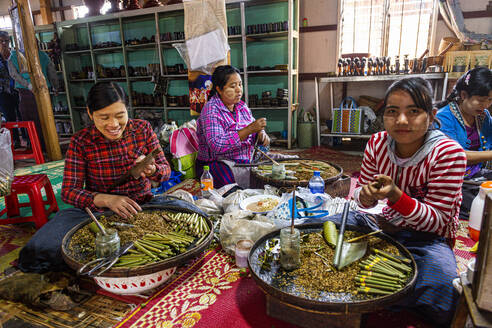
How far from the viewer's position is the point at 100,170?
7.11 ft

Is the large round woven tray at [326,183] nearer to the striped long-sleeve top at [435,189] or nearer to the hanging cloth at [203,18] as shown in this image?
the striped long-sleeve top at [435,189]

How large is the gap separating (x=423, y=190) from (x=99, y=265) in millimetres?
1743

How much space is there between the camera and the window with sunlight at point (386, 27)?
5914 mm

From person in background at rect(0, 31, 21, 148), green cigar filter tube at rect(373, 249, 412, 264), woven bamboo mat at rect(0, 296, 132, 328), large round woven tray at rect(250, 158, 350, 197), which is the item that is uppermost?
person in background at rect(0, 31, 21, 148)

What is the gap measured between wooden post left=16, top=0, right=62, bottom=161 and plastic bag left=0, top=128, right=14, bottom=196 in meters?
2.21

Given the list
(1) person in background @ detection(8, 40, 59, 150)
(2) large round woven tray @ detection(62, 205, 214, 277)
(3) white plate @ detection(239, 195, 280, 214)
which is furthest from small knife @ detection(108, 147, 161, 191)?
(1) person in background @ detection(8, 40, 59, 150)

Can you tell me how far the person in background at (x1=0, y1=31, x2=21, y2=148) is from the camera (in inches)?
222

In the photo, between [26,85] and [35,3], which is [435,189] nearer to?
[26,85]

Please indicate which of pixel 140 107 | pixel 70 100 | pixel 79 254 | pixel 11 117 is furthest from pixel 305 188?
pixel 70 100

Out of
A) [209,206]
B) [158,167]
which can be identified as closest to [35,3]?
[158,167]

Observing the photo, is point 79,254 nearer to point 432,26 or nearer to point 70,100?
point 432,26

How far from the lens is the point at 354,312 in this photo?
1.14 m

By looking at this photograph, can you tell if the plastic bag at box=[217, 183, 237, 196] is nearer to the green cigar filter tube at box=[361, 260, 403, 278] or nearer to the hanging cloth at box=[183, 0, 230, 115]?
the green cigar filter tube at box=[361, 260, 403, 278]

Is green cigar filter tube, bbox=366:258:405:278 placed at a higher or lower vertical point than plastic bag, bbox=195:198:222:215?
higher
